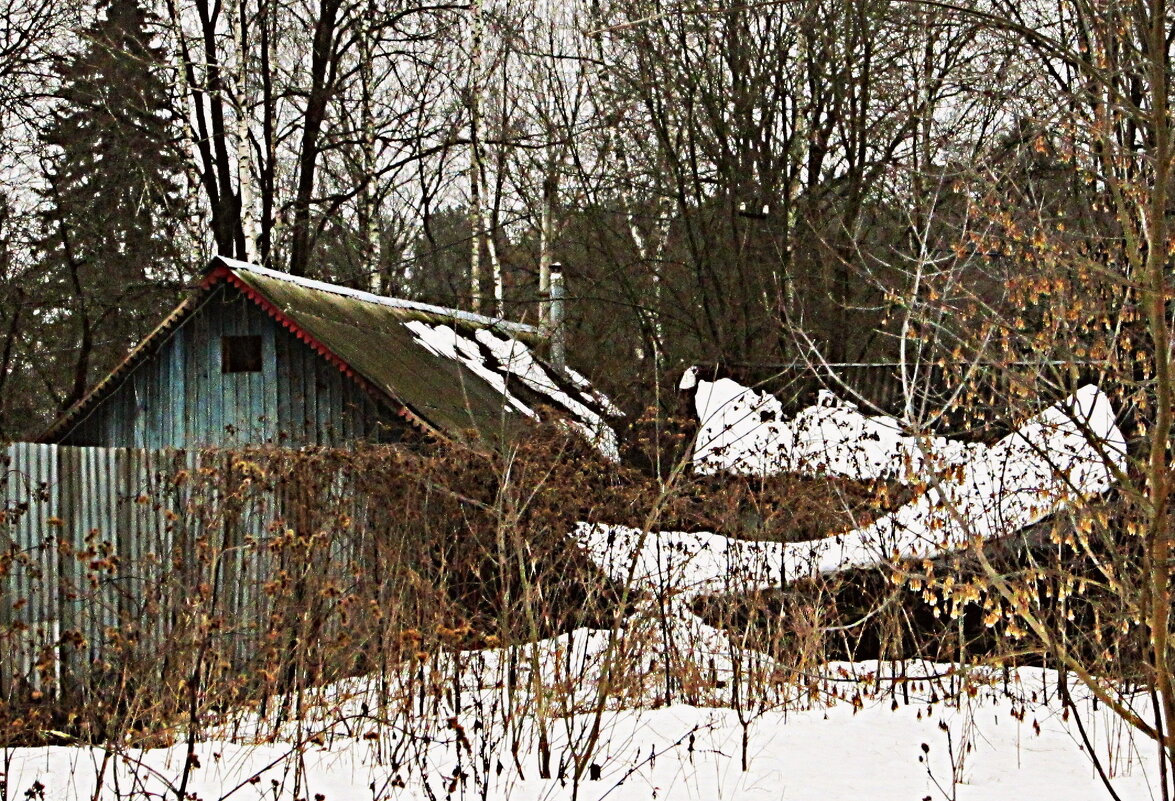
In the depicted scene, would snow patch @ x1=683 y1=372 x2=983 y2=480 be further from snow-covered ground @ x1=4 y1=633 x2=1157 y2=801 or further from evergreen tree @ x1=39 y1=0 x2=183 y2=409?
evergreen tree @ x1=39 y1=0 x2=183 y2=409

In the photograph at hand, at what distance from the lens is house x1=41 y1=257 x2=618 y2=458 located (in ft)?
43.2

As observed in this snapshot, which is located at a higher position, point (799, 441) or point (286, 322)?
point (286, 322)

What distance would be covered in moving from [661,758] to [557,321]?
13.3 m

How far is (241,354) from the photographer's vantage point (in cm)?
1403

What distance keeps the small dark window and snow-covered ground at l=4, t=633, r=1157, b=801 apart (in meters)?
8.22

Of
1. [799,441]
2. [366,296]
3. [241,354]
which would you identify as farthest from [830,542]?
[366,296]

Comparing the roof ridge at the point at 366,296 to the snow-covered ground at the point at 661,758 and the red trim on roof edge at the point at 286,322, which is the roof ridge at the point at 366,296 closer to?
the red trim on roof edge at the point at 286,322

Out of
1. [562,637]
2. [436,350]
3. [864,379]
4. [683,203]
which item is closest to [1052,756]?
[562,637]

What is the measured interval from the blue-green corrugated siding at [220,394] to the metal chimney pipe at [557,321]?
5112 mm

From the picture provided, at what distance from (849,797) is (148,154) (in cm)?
1938

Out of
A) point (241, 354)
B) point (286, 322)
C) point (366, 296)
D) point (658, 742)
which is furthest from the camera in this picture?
point (366, 296)

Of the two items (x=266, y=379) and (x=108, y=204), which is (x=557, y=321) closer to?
(x=266, y=379)

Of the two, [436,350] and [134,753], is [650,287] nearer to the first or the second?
[436,350]

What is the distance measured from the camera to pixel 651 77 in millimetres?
17312
